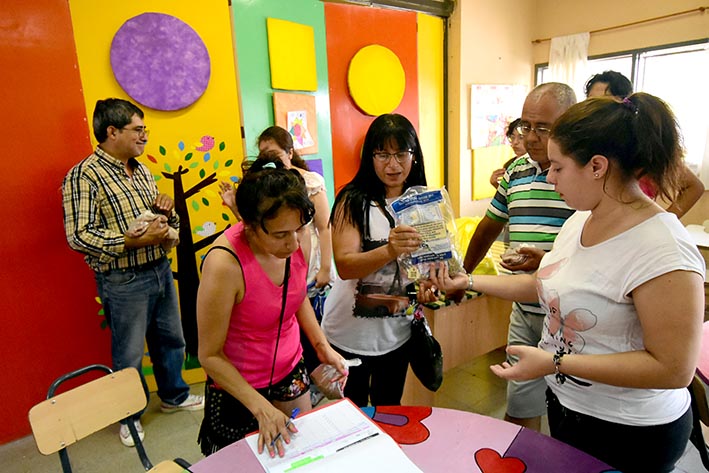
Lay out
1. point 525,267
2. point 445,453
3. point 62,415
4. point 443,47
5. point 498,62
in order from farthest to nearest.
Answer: point 498,62 < point 443,47 < point 525,267 < point 62,415 < point 445,453

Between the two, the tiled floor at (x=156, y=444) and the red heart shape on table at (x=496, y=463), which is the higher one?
the red heart shape on table at (x=496, y=463)

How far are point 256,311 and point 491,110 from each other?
379cm

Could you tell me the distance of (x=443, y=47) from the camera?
404 centimetres

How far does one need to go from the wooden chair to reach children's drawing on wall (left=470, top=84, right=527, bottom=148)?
3607 mm

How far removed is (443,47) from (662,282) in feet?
11.9

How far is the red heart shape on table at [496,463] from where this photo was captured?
1.04 m

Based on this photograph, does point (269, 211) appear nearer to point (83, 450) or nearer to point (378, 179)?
point (378, 179)

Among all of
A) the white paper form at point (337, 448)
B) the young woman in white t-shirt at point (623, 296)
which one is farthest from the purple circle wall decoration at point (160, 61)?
the young woman in white t-shirt at point (623, 296)

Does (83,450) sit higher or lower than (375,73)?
lower

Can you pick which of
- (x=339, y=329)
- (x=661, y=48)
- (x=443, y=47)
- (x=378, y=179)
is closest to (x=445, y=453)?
(x=339, y=329)

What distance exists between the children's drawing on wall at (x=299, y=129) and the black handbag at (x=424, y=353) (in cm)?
183

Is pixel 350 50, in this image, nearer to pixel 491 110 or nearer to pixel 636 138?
pixel 491 110

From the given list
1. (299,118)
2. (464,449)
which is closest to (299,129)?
(299,118)

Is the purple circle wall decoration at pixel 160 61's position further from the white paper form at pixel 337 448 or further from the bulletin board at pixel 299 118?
the white paper form at pixel 337 448
